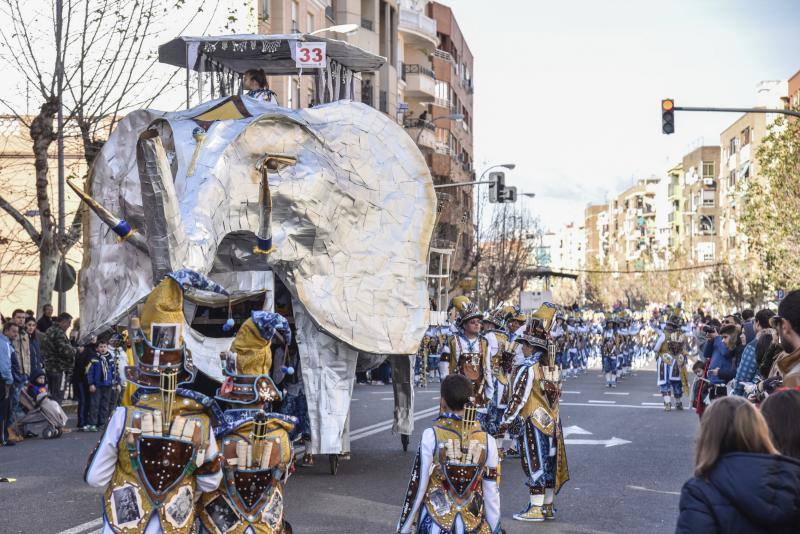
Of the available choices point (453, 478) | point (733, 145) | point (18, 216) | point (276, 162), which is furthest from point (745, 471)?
point (733, 145)

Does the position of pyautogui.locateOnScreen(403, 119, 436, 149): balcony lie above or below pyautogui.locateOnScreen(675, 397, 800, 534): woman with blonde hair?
above

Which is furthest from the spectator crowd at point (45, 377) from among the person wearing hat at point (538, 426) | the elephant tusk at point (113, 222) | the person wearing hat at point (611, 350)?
the person wearing hat at point (611, 350)

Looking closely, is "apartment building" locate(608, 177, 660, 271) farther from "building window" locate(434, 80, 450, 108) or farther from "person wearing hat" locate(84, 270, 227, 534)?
"person wearing hat" locate(84, 270, 227, 534)

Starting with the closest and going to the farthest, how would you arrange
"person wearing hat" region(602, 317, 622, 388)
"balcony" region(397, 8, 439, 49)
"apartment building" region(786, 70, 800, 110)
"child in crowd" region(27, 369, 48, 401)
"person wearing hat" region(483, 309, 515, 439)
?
"person wearing hat" region(483, 309, 515, 439)
"child in crowd" region(27, 369, 48, 401)
"person wearing hat" region(602, 317, 622, 388)
"balcony" region(397, 8, 439, 49)
"apartment building" region(786, 70, 800, 110)

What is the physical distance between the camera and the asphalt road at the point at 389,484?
34.8ft

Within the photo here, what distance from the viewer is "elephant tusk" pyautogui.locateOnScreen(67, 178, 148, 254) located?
9.87m

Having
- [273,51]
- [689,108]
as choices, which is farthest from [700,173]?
[273,51]

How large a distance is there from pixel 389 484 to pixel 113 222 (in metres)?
4.39

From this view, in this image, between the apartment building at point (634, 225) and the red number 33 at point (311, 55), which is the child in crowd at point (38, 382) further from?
the apartment building at point (634, 225)

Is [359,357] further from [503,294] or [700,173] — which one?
[700,173]

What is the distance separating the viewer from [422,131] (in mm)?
53031

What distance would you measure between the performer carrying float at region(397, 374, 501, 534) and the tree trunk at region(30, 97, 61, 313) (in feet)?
53.1

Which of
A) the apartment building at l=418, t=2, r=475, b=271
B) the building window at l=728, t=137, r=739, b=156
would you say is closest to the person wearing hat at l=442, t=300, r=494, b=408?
the apartment building at l=418, t=2, r=475, b=271

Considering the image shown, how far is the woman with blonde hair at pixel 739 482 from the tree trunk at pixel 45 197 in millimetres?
19366
